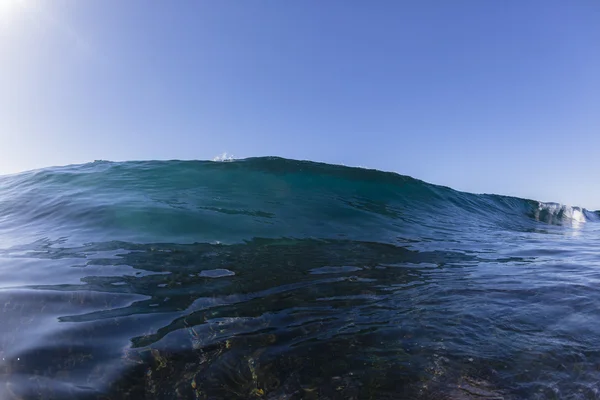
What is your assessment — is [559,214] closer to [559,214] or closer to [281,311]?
[559,214]

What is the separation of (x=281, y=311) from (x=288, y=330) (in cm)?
38

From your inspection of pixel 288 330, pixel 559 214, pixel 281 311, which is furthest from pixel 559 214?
pixel 288 330

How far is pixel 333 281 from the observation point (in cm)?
405

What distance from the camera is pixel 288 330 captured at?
279 centimetres

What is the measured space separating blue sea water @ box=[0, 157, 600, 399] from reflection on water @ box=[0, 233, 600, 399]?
0.01 metres

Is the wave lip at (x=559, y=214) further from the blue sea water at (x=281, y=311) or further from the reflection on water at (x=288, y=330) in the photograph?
the reflection on water at (x=288, y=330)

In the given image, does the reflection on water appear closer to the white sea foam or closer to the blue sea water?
the blue sea water

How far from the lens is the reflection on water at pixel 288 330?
2.13 metres

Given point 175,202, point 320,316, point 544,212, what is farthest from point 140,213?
point 544,212

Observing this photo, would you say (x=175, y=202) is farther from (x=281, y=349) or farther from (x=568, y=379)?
(x=568, y=379)

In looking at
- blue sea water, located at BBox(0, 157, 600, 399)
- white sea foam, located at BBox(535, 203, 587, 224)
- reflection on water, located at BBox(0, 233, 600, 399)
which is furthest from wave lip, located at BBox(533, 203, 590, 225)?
reflection on water, located at BBox(0, 233, 600, 399)

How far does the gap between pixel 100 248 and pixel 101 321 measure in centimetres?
274

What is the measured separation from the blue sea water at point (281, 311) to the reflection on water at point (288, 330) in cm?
1

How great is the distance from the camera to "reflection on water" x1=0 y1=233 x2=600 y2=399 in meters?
2.13
